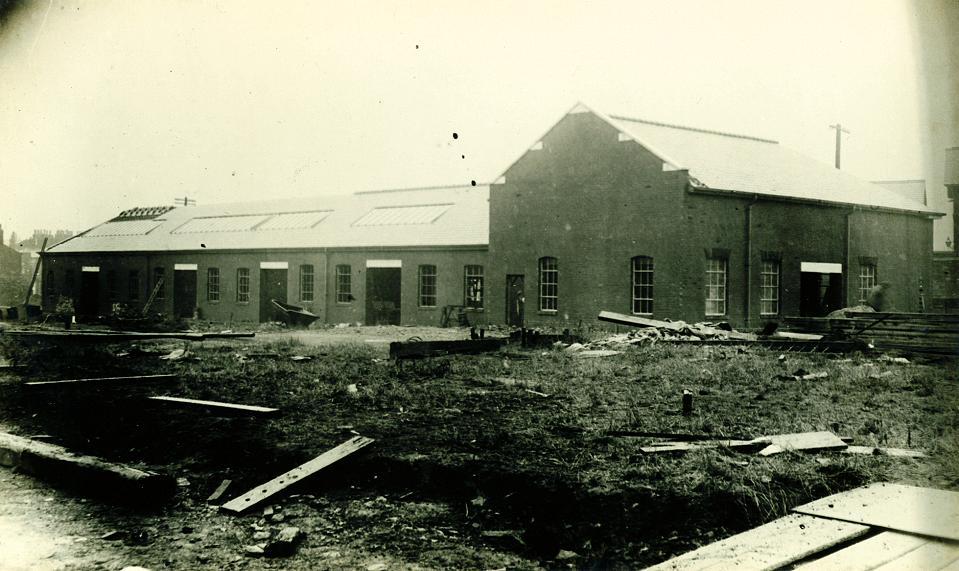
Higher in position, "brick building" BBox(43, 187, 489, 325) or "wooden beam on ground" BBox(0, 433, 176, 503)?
"brick building" BBox(43, 187, 489, 325)

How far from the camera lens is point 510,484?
5430 mm

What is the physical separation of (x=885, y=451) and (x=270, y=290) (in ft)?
90.7

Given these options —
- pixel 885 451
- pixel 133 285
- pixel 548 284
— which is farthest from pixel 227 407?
pixel 133 285

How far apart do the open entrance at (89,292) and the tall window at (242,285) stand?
1037 cm

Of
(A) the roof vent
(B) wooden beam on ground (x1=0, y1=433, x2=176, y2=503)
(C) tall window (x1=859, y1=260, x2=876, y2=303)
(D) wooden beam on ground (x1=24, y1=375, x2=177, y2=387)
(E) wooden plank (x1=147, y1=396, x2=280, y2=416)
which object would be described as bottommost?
(B) wooden beam on ground (x1=0, y1=433, x2=176, y2=503)

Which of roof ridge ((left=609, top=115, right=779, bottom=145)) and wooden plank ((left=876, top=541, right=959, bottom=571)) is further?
roof ridge ((left=609, top=115, right=779, bottom=145))

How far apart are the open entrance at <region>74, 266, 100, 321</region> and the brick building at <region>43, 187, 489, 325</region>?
5 centimetres

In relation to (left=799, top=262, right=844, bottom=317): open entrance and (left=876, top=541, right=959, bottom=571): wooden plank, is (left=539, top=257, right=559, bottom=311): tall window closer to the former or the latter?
(left=799, top=262, right=844, bottom=317): open entrance

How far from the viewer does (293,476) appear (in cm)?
565

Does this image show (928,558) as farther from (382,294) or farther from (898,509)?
(382,294)

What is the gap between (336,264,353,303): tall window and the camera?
2845cm

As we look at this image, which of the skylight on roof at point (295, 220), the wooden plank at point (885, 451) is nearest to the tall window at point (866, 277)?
the wooden plank at point (885, 451)

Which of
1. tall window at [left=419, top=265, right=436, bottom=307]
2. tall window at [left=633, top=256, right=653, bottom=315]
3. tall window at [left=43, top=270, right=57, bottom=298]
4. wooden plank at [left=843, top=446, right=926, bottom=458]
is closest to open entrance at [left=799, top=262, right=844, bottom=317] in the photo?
tall window at [left=633, top=256, right=653, bottom=315]

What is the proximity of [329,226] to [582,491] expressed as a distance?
27.4 metres
